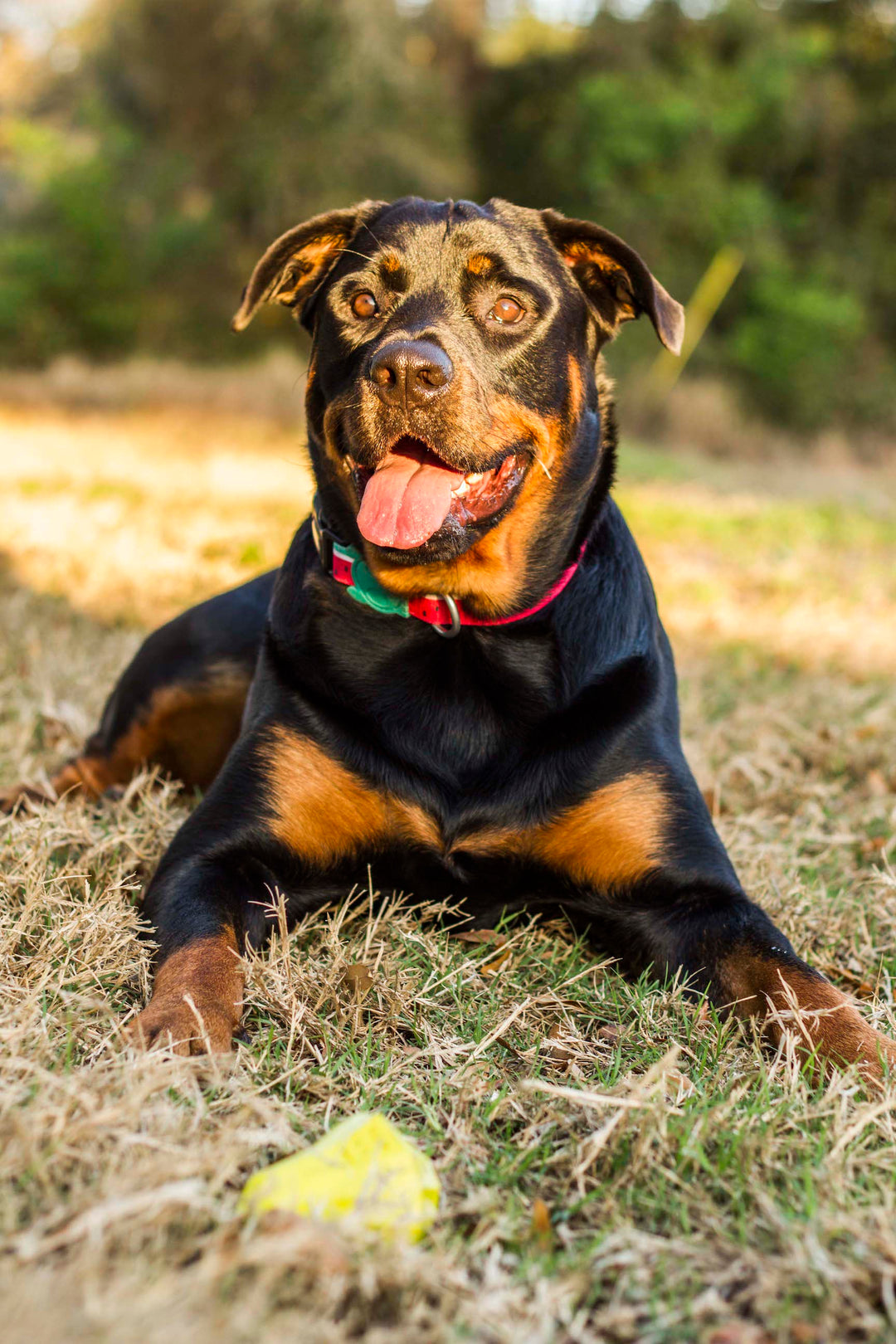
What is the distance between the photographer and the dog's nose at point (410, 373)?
2.49 meters

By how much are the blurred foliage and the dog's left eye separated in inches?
690

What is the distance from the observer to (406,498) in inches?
103

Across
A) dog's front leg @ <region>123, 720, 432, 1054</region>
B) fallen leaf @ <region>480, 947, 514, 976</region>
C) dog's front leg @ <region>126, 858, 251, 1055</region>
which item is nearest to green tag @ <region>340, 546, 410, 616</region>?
dog's front leg @ <region>123, 720, 432, 1054</region>

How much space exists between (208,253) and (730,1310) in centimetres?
2162

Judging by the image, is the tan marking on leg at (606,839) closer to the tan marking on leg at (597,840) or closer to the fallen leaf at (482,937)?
the tan marking on leg at (597,840)

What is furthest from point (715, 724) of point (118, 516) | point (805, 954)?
point (118, 516)

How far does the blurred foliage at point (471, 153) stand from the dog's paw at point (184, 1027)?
18805 millimetres

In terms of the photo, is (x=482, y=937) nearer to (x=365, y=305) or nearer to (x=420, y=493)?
(x=420, y=493)

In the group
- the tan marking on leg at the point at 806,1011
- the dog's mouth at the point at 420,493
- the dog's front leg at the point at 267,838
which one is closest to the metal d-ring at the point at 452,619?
the dog's mouth at the point at 420,493

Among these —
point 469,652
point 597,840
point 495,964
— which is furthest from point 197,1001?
point 469,652

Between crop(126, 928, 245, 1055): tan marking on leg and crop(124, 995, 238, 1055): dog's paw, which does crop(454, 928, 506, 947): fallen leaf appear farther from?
crop(124, 995, 238, 1055): dog's paw

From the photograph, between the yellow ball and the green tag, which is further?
the green tag

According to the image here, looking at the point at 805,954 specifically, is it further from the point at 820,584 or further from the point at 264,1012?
the point at 820,584

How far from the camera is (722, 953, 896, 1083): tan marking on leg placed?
210cm
